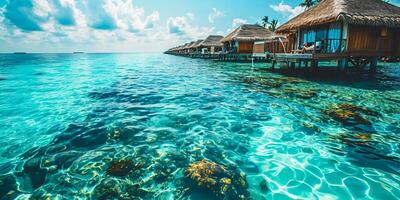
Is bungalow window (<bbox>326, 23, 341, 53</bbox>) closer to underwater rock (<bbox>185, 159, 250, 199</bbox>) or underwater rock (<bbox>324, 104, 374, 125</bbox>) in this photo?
underwater rock (<bbox>324, 104, 374, 125</bbox>)

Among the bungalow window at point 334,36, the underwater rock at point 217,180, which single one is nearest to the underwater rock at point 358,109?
the underwater rock at point 217,180

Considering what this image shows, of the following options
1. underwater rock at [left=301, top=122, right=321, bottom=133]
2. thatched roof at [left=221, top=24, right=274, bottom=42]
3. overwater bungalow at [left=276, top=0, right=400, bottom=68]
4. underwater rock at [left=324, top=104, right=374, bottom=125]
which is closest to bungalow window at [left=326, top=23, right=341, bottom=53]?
overwater bungalow at [left=276, top=0, right=400, bottom=68]

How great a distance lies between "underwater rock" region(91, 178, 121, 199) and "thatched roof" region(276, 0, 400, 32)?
14328 millimetres

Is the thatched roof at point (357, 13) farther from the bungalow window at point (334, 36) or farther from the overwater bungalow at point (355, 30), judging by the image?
the bungalow window at point (334, 36)

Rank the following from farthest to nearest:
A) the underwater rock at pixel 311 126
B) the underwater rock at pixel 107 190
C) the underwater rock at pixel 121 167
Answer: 1. the underwater rock at pixel 311 126
2. the underwater rock at pixel 121 167
3. the underwater rock at pixel 107 190

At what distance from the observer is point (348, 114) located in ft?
21.2

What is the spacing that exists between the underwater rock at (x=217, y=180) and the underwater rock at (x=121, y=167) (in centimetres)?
101

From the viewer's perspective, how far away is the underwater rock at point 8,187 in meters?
3.18

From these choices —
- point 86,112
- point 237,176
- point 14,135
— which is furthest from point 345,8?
point 14,135

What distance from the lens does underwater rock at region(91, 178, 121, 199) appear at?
3.12 metres

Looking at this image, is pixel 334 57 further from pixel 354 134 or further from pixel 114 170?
pixel 114 170

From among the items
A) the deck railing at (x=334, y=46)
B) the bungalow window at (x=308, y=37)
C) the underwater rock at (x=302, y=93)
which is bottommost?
the underwater rock at (x=302, y=93)

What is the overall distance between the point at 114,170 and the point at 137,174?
450 mm

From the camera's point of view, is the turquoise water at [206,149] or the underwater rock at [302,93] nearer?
the turquoise water at [206,149]
